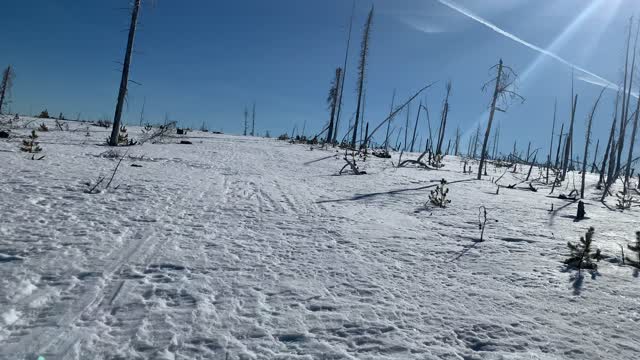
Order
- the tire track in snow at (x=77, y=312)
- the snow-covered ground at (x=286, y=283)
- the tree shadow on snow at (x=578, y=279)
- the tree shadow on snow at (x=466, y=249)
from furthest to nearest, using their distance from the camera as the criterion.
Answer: the tree shadow on snow at (x=466, y=249) → the tree shadow on snow at (x=578, y=279) → the snow-covered ground at (x=286, y=283) → the tire track in snow at (x=77, y=312)

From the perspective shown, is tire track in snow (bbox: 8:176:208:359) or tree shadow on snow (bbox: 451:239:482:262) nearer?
tire track in snow (bbox: 8:176:208:359)

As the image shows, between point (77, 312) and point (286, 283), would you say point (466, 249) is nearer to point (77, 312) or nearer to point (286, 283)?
point (286, 283)

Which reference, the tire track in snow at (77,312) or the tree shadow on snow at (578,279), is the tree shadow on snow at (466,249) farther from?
the tire track in snow at (77,312)

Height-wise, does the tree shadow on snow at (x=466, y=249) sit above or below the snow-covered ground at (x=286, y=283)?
above

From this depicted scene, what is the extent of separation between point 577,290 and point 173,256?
2794mm

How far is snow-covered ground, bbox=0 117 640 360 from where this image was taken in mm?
1733

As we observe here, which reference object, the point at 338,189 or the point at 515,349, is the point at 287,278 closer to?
the point at 515,349

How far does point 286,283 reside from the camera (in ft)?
7.79

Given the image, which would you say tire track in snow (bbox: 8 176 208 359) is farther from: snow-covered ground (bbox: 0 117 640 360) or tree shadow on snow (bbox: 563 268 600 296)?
tree shadow on snow (bbox: 563 268 600 296)

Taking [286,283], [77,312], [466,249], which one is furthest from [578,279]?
[77,312]

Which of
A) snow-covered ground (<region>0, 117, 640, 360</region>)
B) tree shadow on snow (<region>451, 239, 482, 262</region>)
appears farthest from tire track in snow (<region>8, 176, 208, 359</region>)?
tree shadow on snow (<region>451, 239, 482, 262</region>)

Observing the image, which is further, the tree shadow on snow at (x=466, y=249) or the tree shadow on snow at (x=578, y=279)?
the tree shadow on snow at (x=466, y=249)

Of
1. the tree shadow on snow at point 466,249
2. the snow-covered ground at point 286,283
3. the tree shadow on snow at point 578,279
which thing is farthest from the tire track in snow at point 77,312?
the tree shadow on snow at point 578,279

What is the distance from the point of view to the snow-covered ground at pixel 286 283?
173 cm
